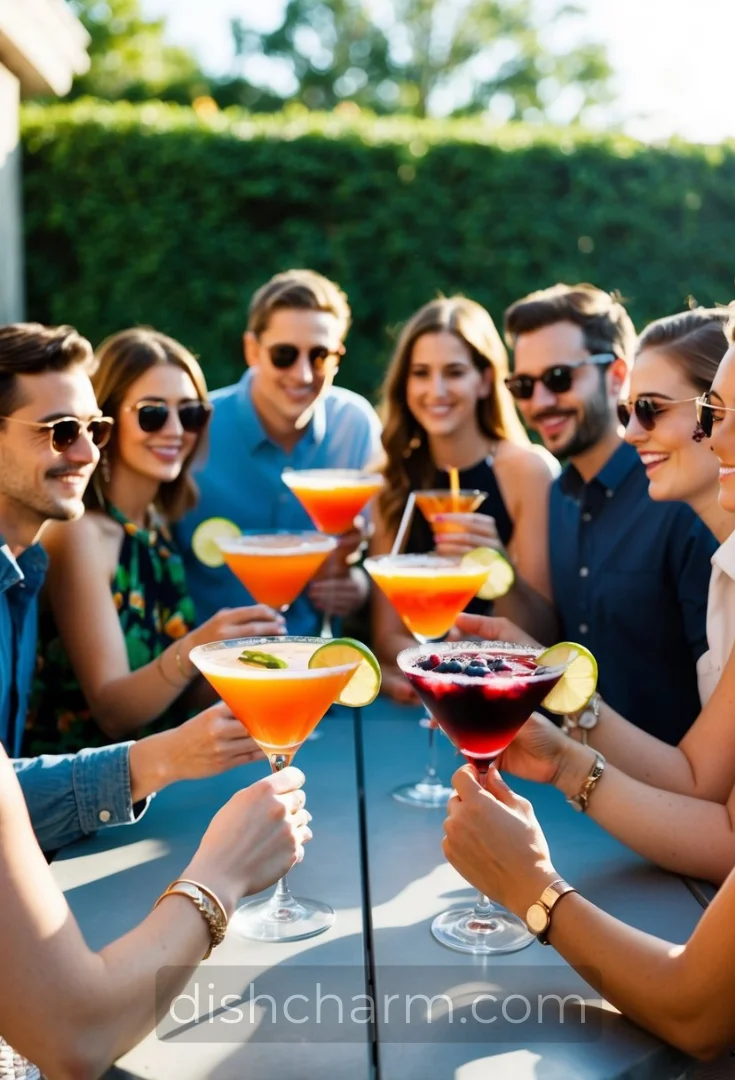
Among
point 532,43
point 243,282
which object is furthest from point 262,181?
point 532,43

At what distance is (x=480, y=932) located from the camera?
187cm

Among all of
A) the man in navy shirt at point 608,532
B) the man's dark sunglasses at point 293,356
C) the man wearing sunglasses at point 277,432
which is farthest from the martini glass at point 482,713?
the man's dark sunglasses at point 293,356

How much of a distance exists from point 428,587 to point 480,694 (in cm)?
92

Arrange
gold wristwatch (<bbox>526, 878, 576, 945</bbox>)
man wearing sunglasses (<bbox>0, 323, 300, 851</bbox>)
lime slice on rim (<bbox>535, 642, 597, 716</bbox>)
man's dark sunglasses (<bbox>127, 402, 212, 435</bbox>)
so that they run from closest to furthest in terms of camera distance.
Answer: gold wristwatch (<bbox>526, 878, 576, 945</bbox>), lime slice on rim (<bbox>535, 642, 597, 716</bbox>), man wearing sunglasses (<bbox>0, 323, 300, 851</bbox>), man's dark sunglasses (<bbox>127, 402, 212, 435</bbox>)

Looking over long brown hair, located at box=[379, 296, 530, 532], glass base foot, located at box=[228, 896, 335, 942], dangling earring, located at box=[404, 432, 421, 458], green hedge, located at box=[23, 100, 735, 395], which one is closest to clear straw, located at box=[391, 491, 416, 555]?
long brown hair, located at box=[379, 296, 530, 532]

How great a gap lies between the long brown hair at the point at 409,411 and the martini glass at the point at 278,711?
2055mm

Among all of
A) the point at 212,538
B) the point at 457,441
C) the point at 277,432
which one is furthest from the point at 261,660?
the point at 277,432

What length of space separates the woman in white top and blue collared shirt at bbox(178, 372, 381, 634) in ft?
5.57

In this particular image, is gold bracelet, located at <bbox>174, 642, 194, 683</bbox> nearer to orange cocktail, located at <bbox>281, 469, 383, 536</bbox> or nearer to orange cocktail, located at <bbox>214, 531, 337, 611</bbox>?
orange cocktail, located at <bbox>214, 531, 337, 611</bbox>

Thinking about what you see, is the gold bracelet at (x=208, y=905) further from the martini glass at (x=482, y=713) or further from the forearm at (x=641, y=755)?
the forearm at (x=641, y=755)

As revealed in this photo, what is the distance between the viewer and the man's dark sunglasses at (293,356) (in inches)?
169

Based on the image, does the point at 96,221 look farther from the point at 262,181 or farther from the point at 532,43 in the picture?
the point at 532,43

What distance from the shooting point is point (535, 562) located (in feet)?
12.6

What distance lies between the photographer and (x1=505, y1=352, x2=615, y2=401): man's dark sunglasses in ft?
11.9
